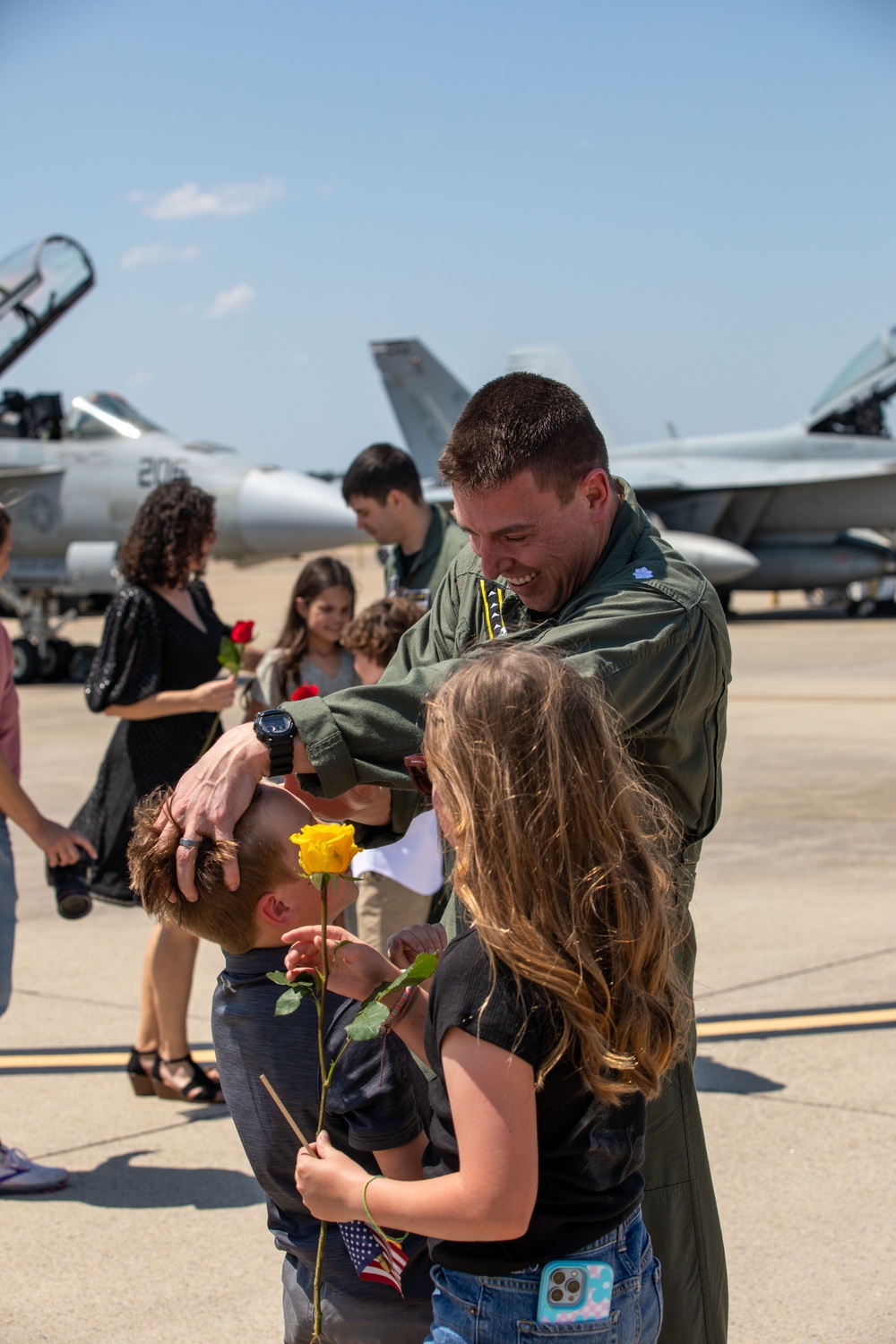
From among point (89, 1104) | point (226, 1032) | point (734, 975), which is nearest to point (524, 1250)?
point (226, 1032)

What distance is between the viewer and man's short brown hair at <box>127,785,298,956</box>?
2061mm

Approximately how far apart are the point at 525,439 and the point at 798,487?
24.7m

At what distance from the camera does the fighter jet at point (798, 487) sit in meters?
25.1

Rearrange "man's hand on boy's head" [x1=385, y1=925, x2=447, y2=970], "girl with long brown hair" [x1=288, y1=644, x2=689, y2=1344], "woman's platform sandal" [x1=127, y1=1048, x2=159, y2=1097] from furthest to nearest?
1. "woman's platform sandal" [x1=127, y1=1048, x2=159, y2=1097]
2. "man's hand on boy's head" [x1=385, y1=925, x2=447, y2=970]
3. "girl with long brown hair" [x1=288, y1=644, x2=689, y2=1344]

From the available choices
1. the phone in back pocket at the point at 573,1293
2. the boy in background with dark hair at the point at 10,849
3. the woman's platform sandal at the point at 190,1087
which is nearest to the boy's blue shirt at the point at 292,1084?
the phone in back pocket at the point at 573,1293

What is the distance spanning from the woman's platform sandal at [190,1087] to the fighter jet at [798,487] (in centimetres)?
1902

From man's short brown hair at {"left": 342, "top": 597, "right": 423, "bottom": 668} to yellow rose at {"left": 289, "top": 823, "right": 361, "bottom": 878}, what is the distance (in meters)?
2.59

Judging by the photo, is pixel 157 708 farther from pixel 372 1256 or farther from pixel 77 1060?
pixel 372 1256

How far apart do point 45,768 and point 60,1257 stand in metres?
7.95

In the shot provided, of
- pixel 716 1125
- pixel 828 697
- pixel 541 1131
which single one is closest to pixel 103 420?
pixel 828 697

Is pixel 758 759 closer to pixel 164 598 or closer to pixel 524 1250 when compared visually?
pixel 164 598

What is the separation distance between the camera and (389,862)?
405 centimetres

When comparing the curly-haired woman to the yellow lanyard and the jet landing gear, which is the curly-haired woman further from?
the jet landing gear

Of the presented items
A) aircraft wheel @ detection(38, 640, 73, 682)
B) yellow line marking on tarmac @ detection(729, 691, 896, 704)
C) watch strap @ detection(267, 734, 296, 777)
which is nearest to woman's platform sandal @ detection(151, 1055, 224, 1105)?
watch strap @ detection(267, 734, 296, 777)
